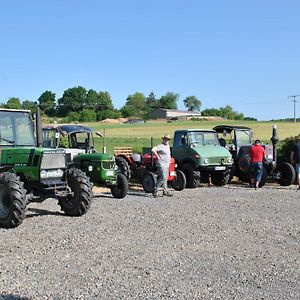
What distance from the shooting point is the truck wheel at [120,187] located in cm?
1416

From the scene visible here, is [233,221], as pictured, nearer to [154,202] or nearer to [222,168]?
[154,202]

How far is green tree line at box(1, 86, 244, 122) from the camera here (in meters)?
90.8

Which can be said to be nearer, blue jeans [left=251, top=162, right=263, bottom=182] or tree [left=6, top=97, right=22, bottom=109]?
tree [left=6, top=97, right=22, bottom=109]

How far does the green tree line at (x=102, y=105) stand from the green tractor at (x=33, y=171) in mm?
68192

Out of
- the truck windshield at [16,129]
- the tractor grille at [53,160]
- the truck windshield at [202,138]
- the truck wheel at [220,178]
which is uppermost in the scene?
the truck windshield at [16,129]

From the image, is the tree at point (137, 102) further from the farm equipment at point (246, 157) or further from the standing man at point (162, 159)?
the standing man at point (162, 159)

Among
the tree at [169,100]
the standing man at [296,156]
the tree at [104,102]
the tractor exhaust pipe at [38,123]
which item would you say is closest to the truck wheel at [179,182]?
the standing man at [296,156]

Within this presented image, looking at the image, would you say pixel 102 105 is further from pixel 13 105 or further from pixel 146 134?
pixel 13 105

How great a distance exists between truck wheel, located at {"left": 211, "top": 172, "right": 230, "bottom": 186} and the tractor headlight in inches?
349

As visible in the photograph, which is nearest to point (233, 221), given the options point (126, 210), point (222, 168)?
point (126, 210)

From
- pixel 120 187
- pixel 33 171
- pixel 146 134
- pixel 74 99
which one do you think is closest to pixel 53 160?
pixel 33 171

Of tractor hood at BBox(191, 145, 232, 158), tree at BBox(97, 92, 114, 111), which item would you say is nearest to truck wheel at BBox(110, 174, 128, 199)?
tractor hood at BBox(191, 145, 232, 158)

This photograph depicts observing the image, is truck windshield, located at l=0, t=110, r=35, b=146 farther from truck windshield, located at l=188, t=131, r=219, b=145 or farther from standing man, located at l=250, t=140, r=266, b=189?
standing man, located at l=250, t=140, r=266, b=189

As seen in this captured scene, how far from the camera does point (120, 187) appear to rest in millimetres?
14242
